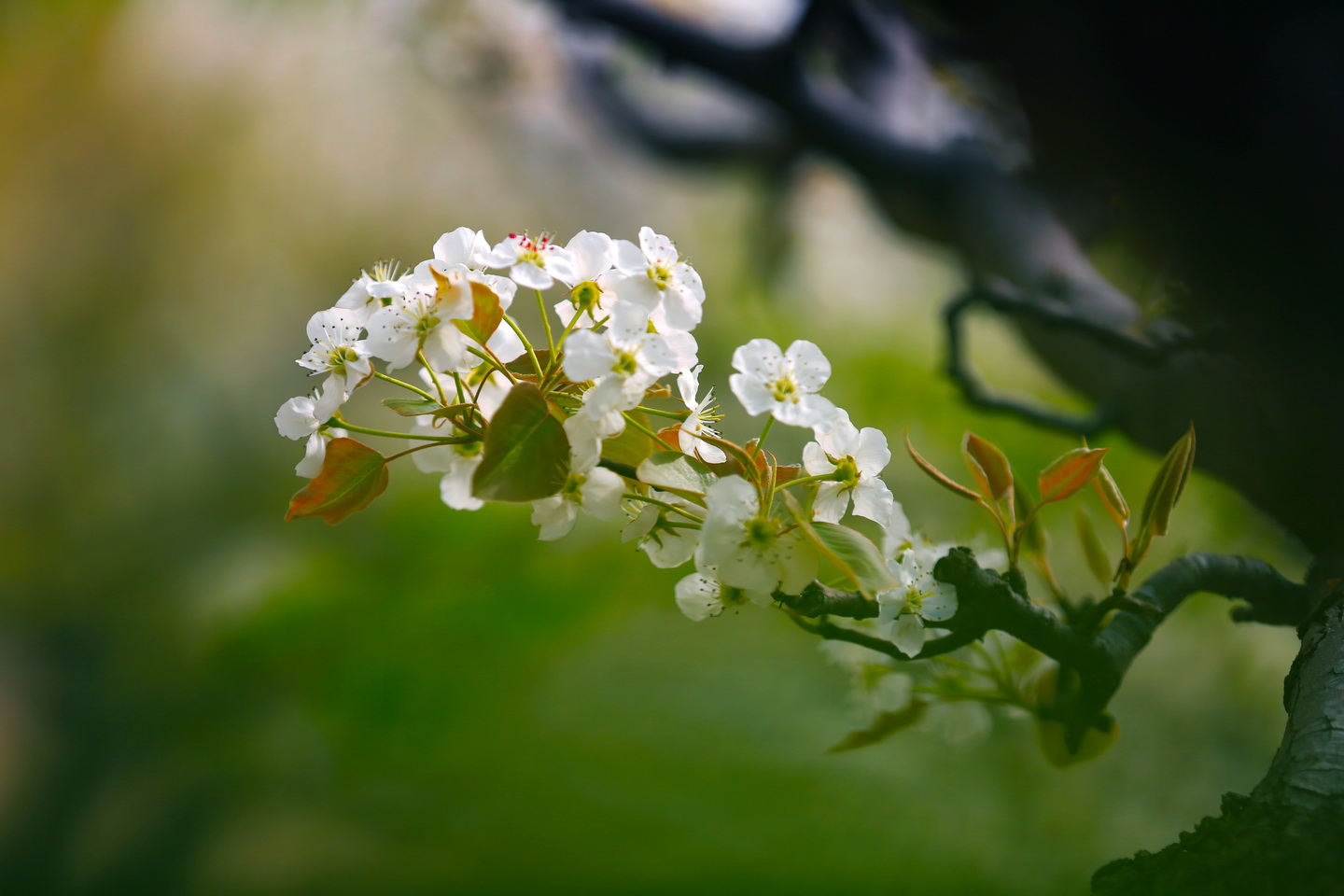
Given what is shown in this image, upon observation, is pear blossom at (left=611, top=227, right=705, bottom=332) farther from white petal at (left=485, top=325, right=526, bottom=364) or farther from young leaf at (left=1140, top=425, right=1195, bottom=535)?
young leaf at (left=1140, top=425, right=1195, bottom=535)

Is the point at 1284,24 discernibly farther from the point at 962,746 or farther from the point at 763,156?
the point at 763,156

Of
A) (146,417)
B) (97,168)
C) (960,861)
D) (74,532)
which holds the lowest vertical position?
(960,861)

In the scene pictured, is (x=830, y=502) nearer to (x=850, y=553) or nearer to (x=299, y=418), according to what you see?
(x=850, y=553)

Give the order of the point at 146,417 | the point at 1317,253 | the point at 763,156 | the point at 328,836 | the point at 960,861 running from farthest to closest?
the point at 763,156 < the point at 146,417 < the point at 328,836 < the point at 960,861 < the point at 1317,253

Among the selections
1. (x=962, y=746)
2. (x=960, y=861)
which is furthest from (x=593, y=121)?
(x=960, y=861)

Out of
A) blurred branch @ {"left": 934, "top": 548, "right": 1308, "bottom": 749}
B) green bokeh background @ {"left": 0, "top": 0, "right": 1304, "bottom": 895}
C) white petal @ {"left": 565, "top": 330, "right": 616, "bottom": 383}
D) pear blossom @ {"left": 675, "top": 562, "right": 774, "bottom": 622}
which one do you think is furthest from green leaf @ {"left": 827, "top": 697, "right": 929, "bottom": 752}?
green bokeh background @ {"left": 0, "top": 0, "right": 1304, "bottom": 895}

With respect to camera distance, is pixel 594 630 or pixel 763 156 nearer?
pixel 594 630

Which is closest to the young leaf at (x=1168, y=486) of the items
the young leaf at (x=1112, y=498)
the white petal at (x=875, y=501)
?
the young leaf at (x=1112, y=498)
